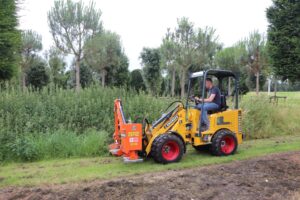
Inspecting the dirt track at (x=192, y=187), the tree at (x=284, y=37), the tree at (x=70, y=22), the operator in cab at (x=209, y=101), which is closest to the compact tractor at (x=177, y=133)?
the operator in cab at (x=209, y=101)

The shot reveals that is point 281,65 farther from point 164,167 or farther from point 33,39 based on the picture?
point 33,39

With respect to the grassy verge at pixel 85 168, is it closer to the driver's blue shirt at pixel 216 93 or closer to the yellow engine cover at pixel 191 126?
the yellow engine cover at pixel 191 126

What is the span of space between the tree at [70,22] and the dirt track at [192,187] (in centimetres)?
1692

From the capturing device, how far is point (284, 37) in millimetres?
13906

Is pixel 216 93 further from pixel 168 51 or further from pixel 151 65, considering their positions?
pixel 151 65

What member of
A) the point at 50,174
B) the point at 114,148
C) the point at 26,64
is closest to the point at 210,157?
the point at 114,148

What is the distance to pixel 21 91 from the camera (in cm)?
966

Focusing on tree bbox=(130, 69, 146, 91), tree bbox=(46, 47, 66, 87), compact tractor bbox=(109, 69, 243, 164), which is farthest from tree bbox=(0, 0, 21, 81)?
tree bbox=(130, 69, 146, 91)

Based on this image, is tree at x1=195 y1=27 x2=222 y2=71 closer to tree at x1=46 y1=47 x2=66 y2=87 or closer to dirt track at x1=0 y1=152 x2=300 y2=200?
tree at x1=46 y1=47 x2=66 y2=87

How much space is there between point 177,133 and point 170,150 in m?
0.42

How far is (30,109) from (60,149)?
1771 millimetres

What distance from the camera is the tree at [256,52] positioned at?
2595 cm

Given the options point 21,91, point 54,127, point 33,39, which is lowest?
point 54,127

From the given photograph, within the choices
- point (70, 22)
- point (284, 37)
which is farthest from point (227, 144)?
point (70, 22)
